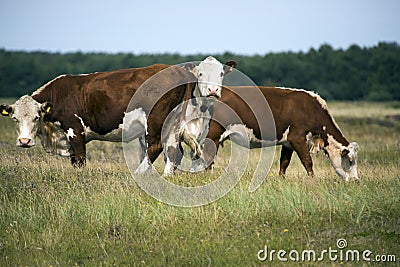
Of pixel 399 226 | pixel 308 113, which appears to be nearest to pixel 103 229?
pixel 399 226

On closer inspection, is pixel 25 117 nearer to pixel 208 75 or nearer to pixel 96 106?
pixel 96 106

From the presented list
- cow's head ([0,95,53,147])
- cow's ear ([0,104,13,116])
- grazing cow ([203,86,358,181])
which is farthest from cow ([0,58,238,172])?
grazing cow ([203,86,358,181])

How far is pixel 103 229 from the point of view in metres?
8.28

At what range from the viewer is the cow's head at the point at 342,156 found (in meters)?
12.3

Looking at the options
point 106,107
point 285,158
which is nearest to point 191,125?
point 106,107

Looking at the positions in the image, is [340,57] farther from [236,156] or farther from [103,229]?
[103,229]

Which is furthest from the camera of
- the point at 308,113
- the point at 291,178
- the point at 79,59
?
the point at 79,59

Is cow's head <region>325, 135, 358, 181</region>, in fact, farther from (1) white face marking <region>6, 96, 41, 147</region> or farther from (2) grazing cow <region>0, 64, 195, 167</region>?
(1) white face marking <region>6, 96, 41, 147</region>

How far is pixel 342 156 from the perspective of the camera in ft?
41.2

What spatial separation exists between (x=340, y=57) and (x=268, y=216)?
6867cm

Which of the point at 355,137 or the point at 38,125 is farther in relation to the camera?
the point at 355,137

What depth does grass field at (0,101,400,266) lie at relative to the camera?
7.48 m

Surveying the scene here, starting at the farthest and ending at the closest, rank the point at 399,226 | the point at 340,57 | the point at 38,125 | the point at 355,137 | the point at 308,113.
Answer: the point at 340,57 → the point at 355,137 → the point at 308,113 → the point at 38,125 → the point at 399,226

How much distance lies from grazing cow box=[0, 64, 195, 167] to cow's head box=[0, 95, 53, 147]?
0.39 m
